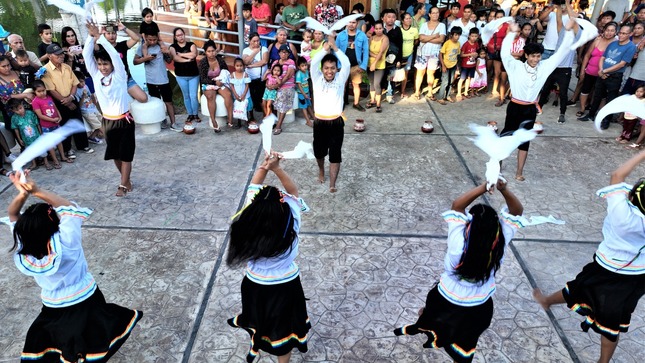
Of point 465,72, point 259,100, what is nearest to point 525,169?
point 465,72

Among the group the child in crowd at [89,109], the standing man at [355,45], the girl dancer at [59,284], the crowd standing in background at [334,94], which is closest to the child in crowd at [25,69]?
the crowd standing in background at [334,94]

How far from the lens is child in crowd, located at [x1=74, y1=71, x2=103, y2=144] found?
6604 mm

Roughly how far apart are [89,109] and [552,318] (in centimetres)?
661

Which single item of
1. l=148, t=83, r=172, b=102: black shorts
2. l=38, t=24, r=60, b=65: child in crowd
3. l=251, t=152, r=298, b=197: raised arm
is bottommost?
l=148, t=83, r=172, b=102: black shorts

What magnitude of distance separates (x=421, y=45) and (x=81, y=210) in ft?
24.2

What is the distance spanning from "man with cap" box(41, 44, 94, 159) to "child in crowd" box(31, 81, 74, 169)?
0.15m

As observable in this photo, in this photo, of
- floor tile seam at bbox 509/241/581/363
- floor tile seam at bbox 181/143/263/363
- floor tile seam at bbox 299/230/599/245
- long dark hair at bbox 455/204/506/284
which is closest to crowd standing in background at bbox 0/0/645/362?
long dark hair at bbox 455/204/506/284

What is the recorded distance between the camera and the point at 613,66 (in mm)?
7348

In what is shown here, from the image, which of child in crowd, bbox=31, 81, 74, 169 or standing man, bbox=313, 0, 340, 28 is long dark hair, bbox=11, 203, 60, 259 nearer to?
child in crowd, bbox=31, 81, 74, 169

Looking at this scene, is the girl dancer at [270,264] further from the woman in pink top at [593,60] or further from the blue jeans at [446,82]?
the woman in pink top at [593,60]

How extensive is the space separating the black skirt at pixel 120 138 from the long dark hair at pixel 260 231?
337 centimetres

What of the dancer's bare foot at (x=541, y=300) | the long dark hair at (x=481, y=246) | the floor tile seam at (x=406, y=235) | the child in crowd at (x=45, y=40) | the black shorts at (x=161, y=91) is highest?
the child in crowd at (x=45, y=40)

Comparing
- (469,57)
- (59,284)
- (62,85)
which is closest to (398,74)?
(469,57)

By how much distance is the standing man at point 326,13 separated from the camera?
848cm
